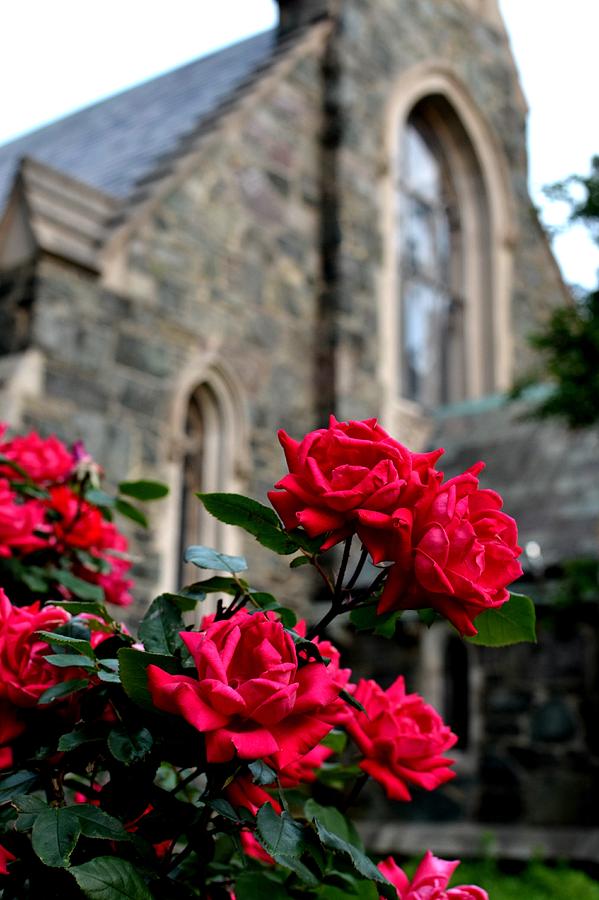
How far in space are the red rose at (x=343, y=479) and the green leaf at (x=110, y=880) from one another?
429 millimetres

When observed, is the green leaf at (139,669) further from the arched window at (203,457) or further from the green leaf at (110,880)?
the arched window at (203,457)

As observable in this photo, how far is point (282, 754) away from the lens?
1279mm

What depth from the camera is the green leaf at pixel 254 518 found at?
1463 mm

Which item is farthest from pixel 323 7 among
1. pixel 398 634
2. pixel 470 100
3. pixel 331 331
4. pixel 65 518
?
pixel 65 518

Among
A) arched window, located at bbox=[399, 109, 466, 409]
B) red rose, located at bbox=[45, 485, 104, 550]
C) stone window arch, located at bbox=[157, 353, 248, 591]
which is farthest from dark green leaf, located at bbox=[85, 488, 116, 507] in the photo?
arched window, located at bbox=[399, 109, 466, 409]

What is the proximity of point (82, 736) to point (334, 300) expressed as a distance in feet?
28.3

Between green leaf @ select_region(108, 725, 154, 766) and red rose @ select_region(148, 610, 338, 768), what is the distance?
0.09 m

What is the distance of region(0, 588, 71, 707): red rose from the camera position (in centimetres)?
148

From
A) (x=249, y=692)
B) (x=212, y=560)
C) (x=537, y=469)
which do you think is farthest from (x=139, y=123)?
(x=249, y=692)

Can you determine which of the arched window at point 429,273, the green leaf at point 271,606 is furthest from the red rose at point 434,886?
the arched window at point 429,273

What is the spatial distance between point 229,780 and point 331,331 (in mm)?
8553

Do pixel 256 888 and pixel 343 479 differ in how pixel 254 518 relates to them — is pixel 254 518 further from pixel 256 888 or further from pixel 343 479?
pixel 256 888

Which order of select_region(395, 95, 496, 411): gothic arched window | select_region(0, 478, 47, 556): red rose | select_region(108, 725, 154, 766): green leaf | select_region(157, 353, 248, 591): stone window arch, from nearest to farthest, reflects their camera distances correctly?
select_region(108, 725, 154, 766): green leaf < select_region(0, 478, 47, 556): red rose < select_region(157, 353, 248, 591): stone window arch < select_region(395, 95, 496, 411): gothic arched window

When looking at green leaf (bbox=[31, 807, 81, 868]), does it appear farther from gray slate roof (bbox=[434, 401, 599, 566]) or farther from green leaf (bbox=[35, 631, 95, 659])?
gray slate roof (bbox=[434, 401, 599, 566])
